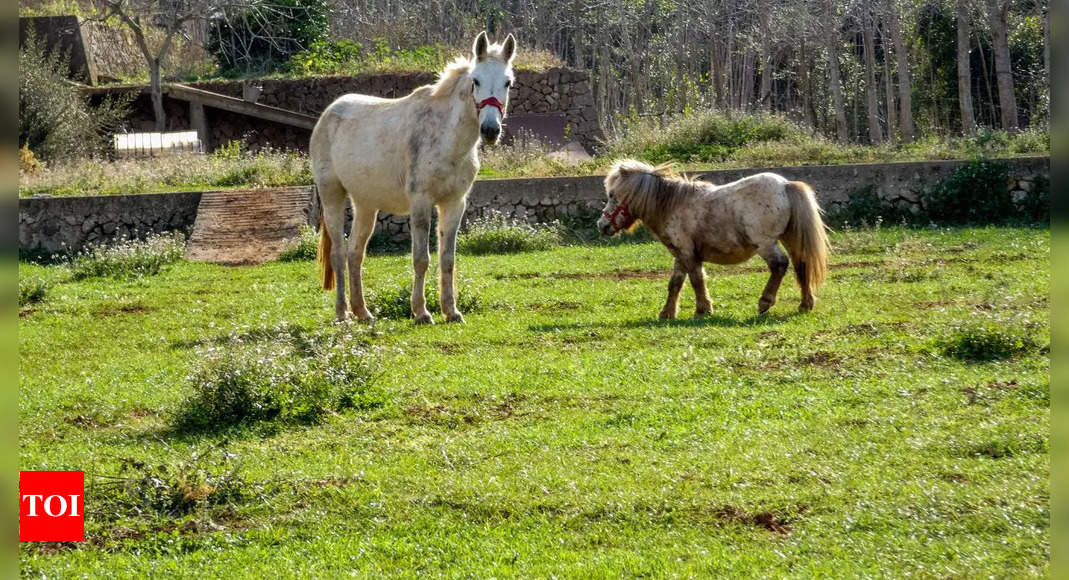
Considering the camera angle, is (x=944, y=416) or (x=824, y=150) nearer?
(x=944, y=416)

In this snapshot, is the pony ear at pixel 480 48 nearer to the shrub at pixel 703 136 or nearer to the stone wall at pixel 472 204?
the stone wall at pixel 472 204

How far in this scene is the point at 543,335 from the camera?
1038 centimetres

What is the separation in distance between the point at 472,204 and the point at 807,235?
990 cm

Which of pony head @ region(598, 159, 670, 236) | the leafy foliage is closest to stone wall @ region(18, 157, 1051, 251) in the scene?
pony head @ region(598, 159, 670, 236)

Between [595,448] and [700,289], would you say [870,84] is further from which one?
[595,448]

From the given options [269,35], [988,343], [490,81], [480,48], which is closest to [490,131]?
[490,81]

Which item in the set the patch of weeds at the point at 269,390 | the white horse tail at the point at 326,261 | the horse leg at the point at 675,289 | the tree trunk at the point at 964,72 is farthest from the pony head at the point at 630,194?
the tree trunk at the point at 964,72

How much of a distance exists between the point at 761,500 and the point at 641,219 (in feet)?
20.8

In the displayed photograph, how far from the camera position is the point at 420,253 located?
11312mm

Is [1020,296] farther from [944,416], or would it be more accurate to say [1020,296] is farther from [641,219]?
[944,416]

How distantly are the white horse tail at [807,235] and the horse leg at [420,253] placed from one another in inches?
140

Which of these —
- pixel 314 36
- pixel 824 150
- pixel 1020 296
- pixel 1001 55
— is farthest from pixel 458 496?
pixel 314 36

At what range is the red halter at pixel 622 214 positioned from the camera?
11.6m

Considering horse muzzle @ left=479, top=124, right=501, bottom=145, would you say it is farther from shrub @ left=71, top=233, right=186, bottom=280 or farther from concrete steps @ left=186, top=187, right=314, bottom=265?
concrete steps @ left=186, top=187, right=314, bottom=265
